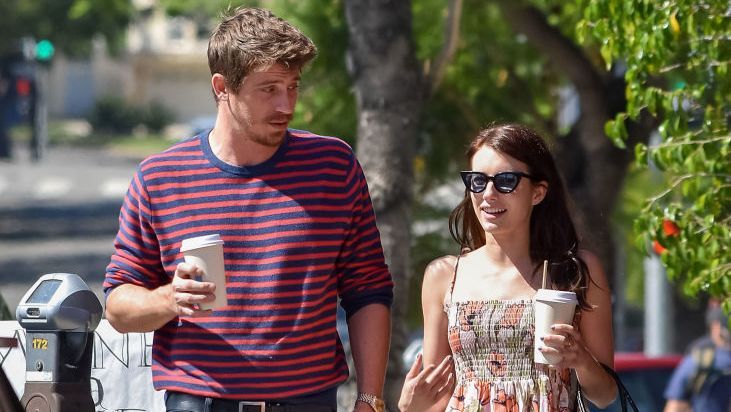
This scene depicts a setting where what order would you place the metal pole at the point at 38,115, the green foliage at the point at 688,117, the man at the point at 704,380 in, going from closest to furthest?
the green foliage at the point at 688,117 < the man at the point at 704,380 < the metal pole at the point at 38,115

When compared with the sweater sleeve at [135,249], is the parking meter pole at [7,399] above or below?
below

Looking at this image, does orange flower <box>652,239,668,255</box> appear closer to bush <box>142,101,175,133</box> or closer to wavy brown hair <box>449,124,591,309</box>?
wavy brown hair <box>449,124,591,309</box>

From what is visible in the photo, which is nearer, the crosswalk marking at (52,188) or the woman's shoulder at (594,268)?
the woman's shoulder at (594,268)

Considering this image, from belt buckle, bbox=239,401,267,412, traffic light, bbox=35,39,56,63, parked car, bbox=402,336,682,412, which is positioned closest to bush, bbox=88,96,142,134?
traffic light, bbox=35,39,56,63

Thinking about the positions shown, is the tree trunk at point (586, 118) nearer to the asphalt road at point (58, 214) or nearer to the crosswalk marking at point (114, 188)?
the asphalt road at point (58, 214)

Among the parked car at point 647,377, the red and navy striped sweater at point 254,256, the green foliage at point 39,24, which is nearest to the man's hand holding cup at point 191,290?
the red and navy striped sweater at point 254,256

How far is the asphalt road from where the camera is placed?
895 inches

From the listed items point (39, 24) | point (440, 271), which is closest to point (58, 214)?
point (39, 24)

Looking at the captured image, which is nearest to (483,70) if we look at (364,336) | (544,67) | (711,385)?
(544,67)

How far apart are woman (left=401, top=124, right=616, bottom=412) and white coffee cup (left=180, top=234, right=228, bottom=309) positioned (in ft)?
2.16

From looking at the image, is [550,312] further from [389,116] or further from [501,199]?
[389,116]

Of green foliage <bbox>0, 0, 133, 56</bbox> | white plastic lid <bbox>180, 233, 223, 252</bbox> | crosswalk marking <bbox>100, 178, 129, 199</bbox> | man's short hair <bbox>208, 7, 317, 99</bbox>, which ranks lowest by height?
crosswalk marking <bbox>100, 178, 129, 199</bbox>

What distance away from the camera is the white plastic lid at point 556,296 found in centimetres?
342

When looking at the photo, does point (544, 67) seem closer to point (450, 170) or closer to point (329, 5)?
point (450, 170)
